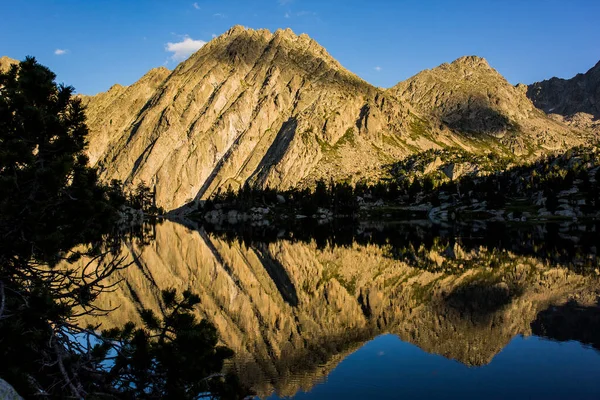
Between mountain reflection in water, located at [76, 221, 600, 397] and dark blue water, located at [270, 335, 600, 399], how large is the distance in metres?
0.49

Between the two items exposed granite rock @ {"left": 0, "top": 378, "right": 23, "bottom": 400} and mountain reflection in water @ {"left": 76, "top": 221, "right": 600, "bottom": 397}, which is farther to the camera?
mountain reflection in water @ {"left": 76, "top": 221, "right": 600, "bottom": 397}

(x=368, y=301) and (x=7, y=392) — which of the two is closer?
(x=7, y=392)

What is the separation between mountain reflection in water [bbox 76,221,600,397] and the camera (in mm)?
25453

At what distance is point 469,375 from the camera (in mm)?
21750

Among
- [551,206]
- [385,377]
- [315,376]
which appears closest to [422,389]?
[385,377]

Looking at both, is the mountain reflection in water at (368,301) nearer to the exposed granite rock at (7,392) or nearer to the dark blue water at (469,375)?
the dark blue water at (469,375)

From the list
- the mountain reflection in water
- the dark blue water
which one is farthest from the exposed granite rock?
the dark blue water

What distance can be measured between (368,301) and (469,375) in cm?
1669

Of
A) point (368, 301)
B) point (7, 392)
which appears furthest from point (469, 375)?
point (7, 392)

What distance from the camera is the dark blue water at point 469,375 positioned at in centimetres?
1972

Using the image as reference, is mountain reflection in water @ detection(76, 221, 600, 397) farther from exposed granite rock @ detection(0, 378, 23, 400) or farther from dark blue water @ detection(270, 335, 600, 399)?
exposed granite rock @ detection(0, 378, 23, 400)

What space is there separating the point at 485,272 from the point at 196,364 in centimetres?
4215

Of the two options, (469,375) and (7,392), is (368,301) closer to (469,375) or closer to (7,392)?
(469,375)

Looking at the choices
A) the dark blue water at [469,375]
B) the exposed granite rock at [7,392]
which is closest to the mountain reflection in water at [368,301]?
the dark blue water at [469,375]
